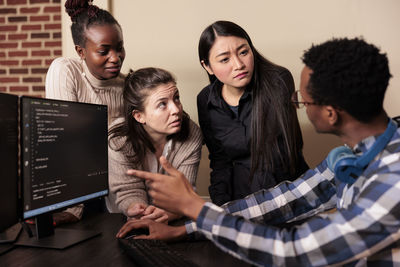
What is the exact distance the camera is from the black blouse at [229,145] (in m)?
1.92

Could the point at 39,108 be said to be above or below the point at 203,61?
below

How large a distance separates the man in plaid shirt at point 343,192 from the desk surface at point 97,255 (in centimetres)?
20

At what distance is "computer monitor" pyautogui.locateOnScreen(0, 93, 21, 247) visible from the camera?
106cm

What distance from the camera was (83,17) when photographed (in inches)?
81.5

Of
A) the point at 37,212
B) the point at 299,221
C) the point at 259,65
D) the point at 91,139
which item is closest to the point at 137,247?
the point at 37,212

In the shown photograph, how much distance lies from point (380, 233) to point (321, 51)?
1.47ft

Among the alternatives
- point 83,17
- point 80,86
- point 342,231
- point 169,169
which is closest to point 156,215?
point 169,169

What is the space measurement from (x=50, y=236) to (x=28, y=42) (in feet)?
9.10

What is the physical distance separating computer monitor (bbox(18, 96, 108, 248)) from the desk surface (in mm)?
40

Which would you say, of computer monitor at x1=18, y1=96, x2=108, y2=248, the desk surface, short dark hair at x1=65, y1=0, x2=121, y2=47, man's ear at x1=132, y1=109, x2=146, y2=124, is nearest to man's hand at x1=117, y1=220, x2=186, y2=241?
the desk surface

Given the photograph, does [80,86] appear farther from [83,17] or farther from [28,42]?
[28,42]

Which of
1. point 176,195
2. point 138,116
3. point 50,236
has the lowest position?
point 50,236

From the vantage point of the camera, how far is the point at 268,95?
1.88m

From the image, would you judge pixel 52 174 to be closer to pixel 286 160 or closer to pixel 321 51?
pixel 321 51
